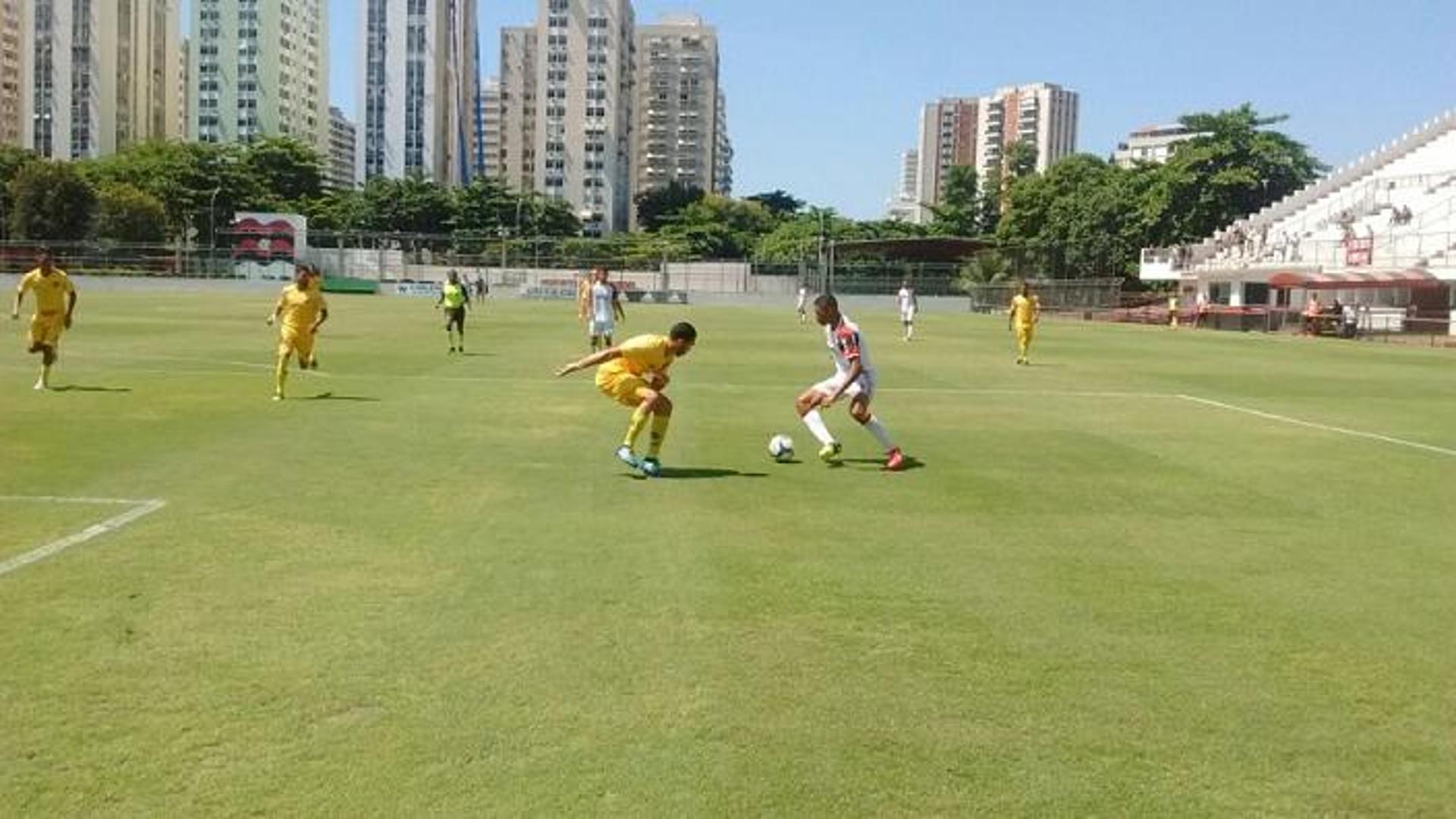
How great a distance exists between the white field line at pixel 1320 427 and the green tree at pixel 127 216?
284ft

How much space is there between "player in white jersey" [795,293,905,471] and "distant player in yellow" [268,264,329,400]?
24.7 ft

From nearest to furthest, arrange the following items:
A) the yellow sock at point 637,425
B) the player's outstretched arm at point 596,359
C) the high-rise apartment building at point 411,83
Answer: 1. the player's outstretched arm at point 596,359
2. the yellow sock at point 637,425
3. the high-rise apartment building at point 411,83

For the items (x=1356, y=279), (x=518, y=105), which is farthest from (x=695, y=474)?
(x=518, y=105)

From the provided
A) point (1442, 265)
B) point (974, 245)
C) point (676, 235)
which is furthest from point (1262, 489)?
point (676, 235)

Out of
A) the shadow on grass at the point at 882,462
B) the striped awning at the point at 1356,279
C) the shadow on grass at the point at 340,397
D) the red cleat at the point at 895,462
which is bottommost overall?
the shadow on grass at the point at 882,462

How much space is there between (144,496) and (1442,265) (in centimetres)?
5718

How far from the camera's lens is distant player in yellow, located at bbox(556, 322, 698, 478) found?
11.0 m

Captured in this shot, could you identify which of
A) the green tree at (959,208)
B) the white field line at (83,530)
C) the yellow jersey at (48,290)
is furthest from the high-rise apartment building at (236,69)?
the white field line at (83,530)

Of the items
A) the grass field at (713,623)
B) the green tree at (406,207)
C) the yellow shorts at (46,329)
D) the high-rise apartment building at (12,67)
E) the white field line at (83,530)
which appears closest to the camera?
the grass field at (713,623)

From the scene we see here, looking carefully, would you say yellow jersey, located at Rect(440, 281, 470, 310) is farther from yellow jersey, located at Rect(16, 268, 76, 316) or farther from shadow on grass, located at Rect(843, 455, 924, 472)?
shadow on grass, located at Rect(843, 455, 924, 472)

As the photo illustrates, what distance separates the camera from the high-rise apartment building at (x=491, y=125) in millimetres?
185375

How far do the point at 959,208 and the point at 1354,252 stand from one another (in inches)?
2620

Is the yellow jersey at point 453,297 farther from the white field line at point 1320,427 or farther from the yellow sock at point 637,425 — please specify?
the yellow sock at point 637,425

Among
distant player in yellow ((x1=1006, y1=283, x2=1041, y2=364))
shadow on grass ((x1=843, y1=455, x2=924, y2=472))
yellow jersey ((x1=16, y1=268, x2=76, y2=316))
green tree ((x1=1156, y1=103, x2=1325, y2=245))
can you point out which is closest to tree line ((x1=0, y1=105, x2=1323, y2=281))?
green tree ((x1=1156, y1=103, x2=1325, y2=245))
